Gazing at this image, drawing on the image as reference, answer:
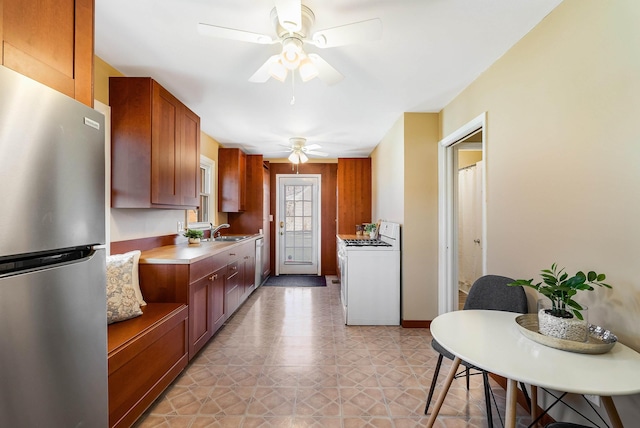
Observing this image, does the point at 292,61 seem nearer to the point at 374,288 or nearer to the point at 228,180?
the point at 374,288

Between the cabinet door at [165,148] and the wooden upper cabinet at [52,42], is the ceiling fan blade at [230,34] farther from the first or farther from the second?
the cabinet door at [165,148]

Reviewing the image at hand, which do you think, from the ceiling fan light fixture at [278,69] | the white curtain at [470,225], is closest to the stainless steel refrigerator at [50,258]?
the ceiling fan light fixture at [278,69]

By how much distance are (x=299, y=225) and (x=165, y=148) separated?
3.70 metres

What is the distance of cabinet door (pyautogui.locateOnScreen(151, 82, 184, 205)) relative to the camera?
2.34 m

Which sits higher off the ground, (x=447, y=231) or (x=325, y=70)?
(x=325, y=70)

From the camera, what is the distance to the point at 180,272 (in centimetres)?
225

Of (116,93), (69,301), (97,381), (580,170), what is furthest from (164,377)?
(580,170)

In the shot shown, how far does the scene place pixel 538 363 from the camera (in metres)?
1.07

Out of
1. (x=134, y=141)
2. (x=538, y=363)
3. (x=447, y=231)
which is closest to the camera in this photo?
(x=538, y=363)

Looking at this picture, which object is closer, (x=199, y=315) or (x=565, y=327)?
(x=565, y=327)

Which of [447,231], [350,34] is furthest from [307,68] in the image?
[447,231]

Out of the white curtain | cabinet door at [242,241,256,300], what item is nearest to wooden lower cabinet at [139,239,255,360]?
cabinet door at [242,241,256,300]

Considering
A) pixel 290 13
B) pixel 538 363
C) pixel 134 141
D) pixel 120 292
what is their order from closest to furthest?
pixel 538 363 → pixel 290 13 → pixel 120 292 → pixel 134 141

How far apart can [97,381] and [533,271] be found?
232 cm
